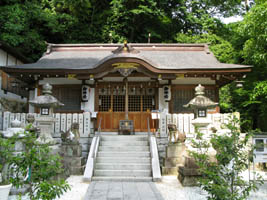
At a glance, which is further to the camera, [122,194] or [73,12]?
[73,12]

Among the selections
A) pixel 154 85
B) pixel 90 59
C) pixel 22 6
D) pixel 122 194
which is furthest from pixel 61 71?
pixel 22 6

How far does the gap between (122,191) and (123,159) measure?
7.00 ft

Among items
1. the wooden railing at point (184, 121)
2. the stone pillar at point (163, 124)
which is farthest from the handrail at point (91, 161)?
the wooden railing at point (184, 121)

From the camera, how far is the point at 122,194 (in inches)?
218

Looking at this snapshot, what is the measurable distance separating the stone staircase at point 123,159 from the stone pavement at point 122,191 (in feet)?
1.35

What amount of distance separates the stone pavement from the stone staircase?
0.41 metres

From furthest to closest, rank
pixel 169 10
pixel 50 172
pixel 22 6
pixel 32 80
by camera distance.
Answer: pixel 169 10, pixel 22 6, pixel 32 80, pixel 50 172

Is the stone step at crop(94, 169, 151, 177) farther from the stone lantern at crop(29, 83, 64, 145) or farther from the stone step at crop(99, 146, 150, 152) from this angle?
the stone lantern at crop(29, 83, 64, 145)

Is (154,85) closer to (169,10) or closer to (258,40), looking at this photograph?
(258,40)

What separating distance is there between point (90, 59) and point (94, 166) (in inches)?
278

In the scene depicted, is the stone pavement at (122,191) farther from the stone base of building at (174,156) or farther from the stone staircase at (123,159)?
the stone base of building at (174,156)

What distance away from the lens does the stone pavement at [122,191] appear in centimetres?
530

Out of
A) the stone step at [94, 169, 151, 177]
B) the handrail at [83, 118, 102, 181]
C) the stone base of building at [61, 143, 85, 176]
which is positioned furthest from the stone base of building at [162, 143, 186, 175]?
the stone base of building at [61, 143, 85, 176]

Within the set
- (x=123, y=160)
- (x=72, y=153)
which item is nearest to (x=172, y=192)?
(x=123, y=160)
